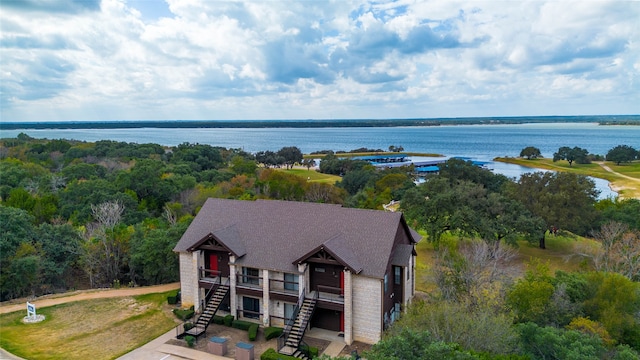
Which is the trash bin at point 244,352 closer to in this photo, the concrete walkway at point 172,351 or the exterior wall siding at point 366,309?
the concrete walkway at point 172,351

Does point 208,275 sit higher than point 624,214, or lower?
lower

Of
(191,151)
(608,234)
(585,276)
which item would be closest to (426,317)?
(585,276)

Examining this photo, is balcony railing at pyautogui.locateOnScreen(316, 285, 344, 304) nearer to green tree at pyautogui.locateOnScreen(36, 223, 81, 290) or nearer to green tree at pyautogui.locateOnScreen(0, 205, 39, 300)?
green tree at pyautogui.locateOnScreen(0, 205, 39, 300)

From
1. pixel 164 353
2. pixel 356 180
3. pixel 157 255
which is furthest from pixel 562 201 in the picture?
pixel 356 180

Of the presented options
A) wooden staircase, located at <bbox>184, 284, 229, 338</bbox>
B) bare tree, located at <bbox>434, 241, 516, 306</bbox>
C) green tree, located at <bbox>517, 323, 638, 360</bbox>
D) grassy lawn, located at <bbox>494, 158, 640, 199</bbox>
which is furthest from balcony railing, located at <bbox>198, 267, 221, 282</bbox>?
grassy lawn, located at <bbox>494, 158, 640, 199</bbox>

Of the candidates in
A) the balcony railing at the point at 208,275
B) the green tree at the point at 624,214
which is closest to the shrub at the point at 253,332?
the balcony railing at the point at 208,275

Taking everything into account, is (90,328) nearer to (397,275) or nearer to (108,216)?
(108,216)
